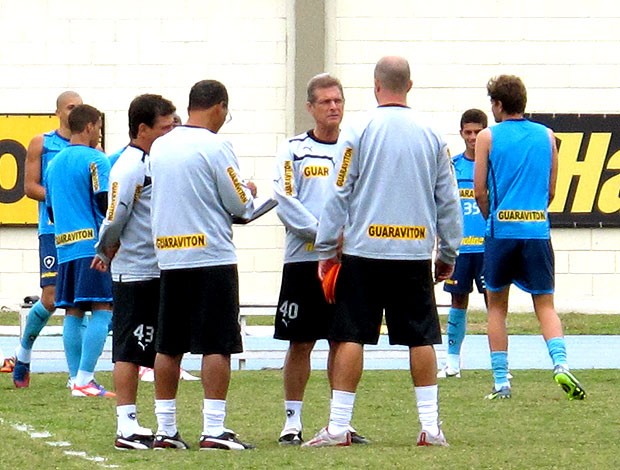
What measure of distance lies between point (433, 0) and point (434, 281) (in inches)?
447

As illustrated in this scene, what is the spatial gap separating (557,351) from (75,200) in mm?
3246

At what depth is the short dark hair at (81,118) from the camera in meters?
10.3

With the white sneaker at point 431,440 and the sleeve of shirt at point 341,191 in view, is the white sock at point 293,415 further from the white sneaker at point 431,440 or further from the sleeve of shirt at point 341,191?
the sleeve of shirt at point 341,191

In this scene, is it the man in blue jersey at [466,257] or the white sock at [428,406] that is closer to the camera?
the white sock at [428,406]

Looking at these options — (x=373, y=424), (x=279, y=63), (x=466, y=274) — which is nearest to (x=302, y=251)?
(x=373, y=424)

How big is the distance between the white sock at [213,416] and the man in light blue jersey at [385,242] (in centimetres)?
48

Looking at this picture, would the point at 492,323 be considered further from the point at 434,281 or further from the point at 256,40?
the point at 256,40

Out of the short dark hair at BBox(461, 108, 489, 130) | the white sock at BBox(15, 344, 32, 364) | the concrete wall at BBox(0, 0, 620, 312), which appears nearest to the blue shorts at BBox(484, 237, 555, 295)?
the short dark hair at BBox(461, 108, 489, 130)

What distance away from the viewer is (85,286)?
10242mm

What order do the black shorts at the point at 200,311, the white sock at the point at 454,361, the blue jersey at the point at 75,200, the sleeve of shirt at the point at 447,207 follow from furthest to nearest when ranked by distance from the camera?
the white sock at the point at 454,361 → the blue jersey at the point at 75,200 → the sleeve of shirt at the point at 447,207 → the black shorts at the point at 200,311

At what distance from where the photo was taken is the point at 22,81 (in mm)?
18375

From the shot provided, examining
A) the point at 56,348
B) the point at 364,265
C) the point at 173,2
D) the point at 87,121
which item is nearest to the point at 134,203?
the point at 364,265

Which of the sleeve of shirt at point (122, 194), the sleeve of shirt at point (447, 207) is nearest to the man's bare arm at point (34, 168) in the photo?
the sleeve of shirt at point (122, 194)

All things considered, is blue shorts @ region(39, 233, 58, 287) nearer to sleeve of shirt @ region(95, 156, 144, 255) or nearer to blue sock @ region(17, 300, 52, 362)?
blue sock @ region(17, 300, 52, 362)
